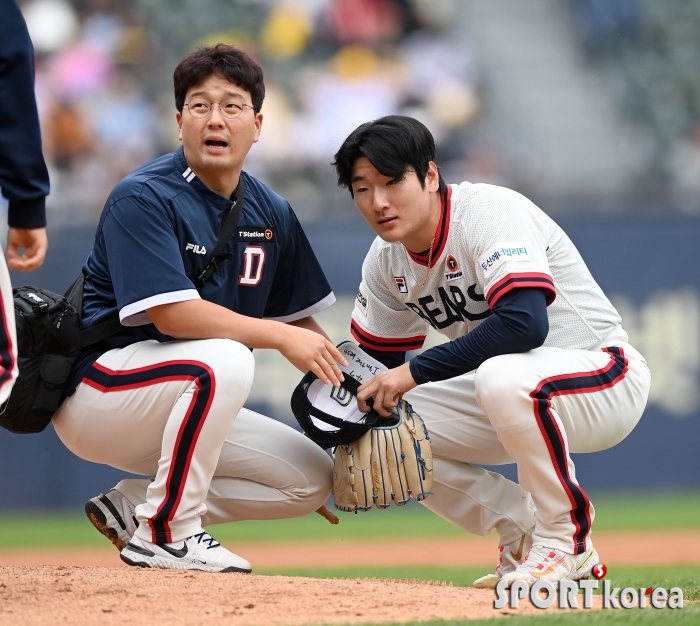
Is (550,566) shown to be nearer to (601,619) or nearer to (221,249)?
(601,619)

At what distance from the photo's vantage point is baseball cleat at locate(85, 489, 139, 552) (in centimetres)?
385

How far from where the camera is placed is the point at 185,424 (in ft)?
11.3

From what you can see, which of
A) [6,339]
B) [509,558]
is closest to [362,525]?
[509,558]

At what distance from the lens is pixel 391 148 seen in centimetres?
355

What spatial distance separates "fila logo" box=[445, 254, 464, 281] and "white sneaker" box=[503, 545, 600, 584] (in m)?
0.96

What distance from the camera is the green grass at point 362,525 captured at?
7.50 meters

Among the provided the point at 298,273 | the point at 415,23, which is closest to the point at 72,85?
the point at 415,23

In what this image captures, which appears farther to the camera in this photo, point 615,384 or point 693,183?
point 693,183

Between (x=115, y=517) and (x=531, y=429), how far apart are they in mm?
1552

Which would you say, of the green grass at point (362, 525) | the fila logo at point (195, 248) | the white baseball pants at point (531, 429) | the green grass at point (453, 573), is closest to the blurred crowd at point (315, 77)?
the green grass at point (362, 525)

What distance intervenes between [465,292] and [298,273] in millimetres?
728

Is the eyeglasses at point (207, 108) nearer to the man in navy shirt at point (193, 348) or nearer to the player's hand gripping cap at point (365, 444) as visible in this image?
the man in navy shirt at point (193, 348)

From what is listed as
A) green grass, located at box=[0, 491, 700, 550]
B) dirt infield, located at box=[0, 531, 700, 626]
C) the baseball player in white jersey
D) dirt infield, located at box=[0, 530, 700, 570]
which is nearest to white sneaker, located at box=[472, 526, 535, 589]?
the baseball player in white jersey

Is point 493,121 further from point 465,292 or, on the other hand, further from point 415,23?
point 465,292
